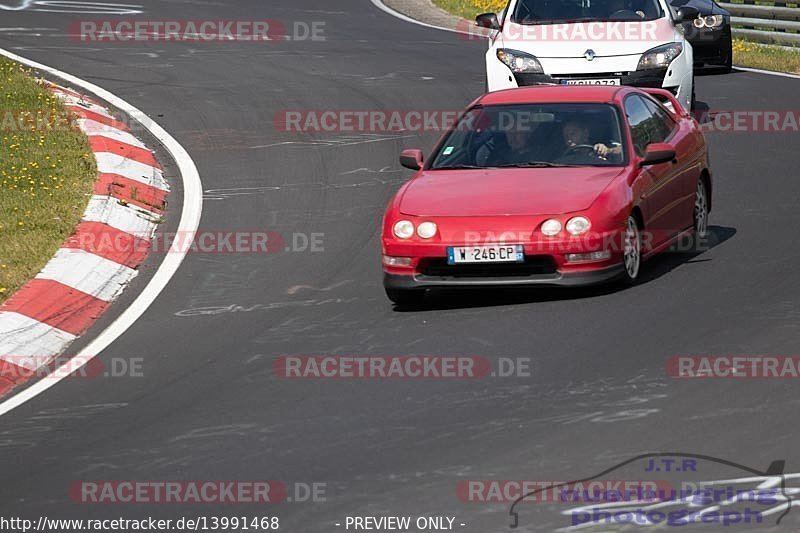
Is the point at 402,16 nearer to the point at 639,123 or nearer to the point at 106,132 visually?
the point at 106,132

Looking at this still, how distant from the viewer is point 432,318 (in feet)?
34.2

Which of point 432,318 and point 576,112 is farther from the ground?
point 576,112

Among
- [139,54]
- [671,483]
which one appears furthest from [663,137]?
[139,54]

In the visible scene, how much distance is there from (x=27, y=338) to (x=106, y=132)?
662 centimetres

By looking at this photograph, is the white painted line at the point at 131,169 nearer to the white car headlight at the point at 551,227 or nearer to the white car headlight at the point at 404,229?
the white car headlight at the point at 404,229

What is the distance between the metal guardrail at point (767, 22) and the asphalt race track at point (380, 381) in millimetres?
10184

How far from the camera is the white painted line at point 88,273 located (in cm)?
1157

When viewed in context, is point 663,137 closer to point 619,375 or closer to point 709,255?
point 709,255

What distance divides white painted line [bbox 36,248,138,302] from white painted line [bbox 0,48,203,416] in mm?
244

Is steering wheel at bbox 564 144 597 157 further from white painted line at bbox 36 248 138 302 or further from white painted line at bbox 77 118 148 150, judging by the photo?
white painted line at bbox 77 118 148 150

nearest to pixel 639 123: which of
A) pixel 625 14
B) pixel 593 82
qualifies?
pixel 593 82

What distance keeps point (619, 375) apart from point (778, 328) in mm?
1437

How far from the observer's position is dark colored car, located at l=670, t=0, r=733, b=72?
875 inches

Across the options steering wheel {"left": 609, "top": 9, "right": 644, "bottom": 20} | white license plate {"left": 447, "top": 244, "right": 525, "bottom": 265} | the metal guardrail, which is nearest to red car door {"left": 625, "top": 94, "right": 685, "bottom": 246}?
white license plate {"left": 447, "top": 244, "right": 525, "bottom": 265}
